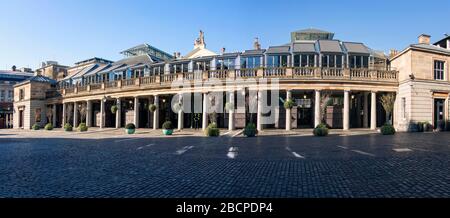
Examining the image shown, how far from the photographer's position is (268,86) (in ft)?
79.4

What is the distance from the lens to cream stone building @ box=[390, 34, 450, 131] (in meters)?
23.4

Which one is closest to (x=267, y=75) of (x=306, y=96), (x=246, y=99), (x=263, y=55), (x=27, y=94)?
(x=263, y=55)

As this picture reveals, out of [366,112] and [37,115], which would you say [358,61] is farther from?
[37,115]

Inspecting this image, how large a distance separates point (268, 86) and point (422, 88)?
1536cm

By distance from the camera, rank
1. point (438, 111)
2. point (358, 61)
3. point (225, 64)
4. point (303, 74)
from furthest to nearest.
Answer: point (225, 64), point (358, 61), point (438, 111), point (303, 74)

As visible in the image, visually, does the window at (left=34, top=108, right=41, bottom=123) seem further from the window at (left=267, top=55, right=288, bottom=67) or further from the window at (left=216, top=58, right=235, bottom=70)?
the window at (left=267, top=55, right=288, bottom=67)

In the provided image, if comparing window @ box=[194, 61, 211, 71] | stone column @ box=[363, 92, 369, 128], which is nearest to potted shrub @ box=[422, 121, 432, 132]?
stone column @ box=[363, 92, 369, 128]

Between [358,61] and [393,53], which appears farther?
[393,53]

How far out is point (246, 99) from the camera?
29484 millimetres

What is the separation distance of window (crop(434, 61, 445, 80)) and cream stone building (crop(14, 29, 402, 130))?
350 centimetres

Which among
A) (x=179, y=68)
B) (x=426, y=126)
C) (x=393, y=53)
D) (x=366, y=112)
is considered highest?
(x=393, y=53)

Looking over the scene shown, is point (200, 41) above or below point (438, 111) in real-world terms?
above

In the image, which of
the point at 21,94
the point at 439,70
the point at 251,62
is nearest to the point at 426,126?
the point at 439,70
